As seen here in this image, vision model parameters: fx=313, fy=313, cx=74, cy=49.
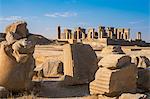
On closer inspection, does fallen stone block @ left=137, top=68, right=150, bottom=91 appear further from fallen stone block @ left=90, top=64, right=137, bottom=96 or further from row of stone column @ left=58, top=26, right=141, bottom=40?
row of stone column @ left=58, top=26, right=141, bottom=40

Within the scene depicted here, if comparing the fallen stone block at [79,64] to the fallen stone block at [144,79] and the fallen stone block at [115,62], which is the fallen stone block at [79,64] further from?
the fallen stone block at [115,62]

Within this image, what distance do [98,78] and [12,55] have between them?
261cm

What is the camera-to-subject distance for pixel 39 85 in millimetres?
9664

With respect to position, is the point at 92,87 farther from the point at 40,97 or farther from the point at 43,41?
the point at 43,41

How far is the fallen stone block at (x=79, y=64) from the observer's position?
1063cm

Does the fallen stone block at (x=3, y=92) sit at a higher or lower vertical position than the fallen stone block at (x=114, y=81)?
lower

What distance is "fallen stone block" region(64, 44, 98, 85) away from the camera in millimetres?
10630

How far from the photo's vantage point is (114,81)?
750 centimetres

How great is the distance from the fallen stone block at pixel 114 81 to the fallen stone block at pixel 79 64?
2828 millimetres

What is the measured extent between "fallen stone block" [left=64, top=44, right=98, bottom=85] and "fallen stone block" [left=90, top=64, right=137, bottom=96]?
283 centimetres

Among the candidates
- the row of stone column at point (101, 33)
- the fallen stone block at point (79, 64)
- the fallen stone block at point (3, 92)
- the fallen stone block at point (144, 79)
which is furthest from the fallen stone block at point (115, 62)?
the row of stone column at point (101, 33)

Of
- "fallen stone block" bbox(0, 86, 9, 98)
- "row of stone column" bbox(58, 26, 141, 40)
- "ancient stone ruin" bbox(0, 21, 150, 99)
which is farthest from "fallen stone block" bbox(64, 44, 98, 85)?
"row of stone column" bbox(58, 26, 141, 40)

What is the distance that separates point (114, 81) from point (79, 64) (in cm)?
344

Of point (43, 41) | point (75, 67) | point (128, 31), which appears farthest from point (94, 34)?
point (75, 67)
